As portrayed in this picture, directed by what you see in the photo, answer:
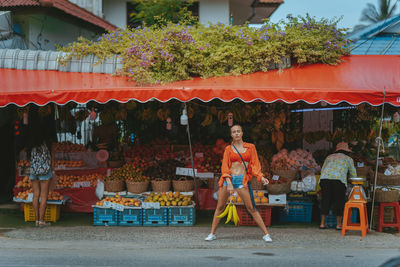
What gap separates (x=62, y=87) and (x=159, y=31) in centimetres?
266

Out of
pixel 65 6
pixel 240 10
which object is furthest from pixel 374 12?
pixel 65 6

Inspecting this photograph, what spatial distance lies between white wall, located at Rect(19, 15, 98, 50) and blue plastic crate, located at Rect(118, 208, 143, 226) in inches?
285

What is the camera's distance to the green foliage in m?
9.44

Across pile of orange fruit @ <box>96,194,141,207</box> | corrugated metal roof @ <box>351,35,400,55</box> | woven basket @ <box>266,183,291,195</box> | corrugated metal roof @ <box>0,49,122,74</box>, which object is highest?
corrugated metal roof @ <box>351,35,400,55</box>

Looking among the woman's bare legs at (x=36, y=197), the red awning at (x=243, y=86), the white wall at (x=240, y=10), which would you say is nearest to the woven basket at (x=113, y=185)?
the woman's bare legs at (x=36, y=197)

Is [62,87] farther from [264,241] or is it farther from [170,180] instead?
[264,241]

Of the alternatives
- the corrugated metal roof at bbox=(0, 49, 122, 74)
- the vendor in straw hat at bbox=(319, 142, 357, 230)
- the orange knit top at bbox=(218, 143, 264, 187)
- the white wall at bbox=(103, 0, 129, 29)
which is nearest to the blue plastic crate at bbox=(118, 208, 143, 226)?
the orange knit top at bbox=(218, 143, 264, 187)

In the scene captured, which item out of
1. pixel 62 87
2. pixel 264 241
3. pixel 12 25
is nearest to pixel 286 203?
pixel 264 241

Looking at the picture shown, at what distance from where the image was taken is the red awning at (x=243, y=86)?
26.6 feet

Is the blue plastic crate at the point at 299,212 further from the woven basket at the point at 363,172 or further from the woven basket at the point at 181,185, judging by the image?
the woven basket at the point at 181,185

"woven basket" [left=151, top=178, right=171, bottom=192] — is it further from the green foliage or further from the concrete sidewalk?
the green foliage

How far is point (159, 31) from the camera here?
10.3 meters

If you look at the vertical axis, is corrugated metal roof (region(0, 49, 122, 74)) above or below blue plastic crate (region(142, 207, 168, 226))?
above

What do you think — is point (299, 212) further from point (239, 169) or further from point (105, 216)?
point (105, 216)
